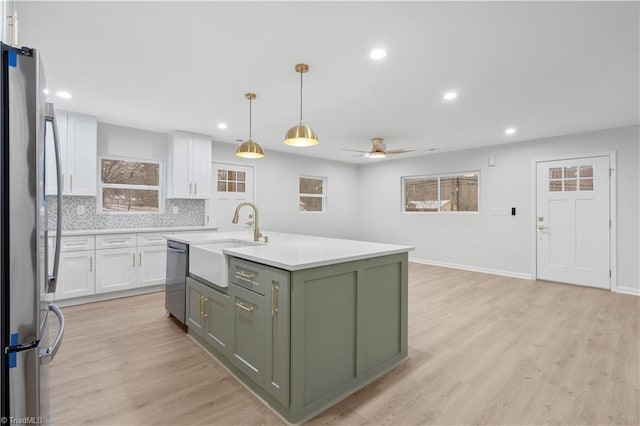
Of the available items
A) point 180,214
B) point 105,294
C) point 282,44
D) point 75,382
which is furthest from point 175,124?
point 75,382

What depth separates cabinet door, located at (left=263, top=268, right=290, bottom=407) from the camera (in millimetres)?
1696

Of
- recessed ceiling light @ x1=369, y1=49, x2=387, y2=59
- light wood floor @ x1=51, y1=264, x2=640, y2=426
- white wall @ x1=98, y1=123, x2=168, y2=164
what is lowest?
light wood floor @ x1=51, y1=264, x2=640, y2=426

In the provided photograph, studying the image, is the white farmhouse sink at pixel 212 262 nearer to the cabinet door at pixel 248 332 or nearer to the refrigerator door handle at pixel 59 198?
the cabinet door at pixel 248 332

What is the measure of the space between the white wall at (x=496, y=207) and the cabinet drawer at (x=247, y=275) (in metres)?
5.11

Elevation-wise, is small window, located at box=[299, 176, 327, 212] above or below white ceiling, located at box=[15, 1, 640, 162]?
below

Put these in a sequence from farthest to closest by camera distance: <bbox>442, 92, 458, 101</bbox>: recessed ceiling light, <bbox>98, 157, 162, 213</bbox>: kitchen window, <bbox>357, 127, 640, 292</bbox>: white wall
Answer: <bbox>98, 157, 162, 213</bbox>: kitchen window
<bbox>357, 127, 640, 292</bbox>: white wall
<bbox>442, 92, 458, 101</bbox>: recessed ceiling light

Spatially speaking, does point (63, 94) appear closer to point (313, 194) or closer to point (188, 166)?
point (188, 166)

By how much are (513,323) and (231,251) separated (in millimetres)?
2938

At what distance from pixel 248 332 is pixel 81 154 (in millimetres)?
3628

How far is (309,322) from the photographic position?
1.75m

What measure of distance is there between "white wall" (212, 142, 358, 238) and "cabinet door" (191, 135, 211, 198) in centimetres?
43

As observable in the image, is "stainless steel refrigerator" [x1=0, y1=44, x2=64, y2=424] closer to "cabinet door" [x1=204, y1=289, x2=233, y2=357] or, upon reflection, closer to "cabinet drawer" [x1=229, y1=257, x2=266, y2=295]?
"cabinet drawer" [x1=229, y1=257, x2=266, y2=295]

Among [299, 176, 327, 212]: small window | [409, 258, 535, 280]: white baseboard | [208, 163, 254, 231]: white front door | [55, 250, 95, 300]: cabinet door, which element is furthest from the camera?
[299, 176, 327, 212]: small window

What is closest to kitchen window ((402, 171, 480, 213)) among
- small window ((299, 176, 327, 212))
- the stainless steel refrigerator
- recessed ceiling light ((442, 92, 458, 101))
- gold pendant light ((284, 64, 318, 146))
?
small window ((299, 176, 327, 212))
